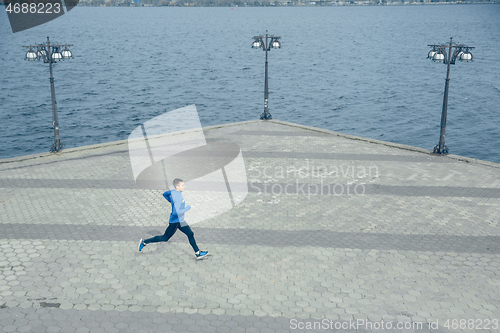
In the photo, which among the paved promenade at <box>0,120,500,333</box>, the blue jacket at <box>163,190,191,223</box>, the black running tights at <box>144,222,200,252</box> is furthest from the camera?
the black running tights at <box>144,222,200,252</box>

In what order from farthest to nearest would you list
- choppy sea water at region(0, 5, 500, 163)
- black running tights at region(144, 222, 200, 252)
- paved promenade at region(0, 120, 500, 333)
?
choppy sea water at region(0, 5, 500, 163) → black running tights at region(144, 222, 200, 252) → paved promenade at region(0, 120, 500, 333)

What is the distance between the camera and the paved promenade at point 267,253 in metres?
8.41

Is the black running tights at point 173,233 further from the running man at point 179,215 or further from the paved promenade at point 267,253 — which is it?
the paved promenade at point 267,253

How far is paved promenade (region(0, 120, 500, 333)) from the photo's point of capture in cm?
841

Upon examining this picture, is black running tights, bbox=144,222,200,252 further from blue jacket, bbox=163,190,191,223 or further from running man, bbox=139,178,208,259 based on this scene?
blue jacket, bbox=163,190,191,223

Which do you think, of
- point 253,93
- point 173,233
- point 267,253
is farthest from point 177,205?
point 253,93

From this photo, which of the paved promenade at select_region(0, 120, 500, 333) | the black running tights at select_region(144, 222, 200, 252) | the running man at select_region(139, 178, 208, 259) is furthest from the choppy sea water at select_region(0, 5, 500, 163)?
the running man at select_region(139, 178, 208, 259)

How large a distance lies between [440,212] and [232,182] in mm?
6295

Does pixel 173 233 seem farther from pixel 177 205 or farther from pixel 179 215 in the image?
pixel 177 205

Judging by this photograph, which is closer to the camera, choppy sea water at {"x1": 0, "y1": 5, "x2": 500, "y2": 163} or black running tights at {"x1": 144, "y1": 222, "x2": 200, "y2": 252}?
black running tights at {"x1": 144, "y1": 222, "x2": 200, "y2": 252}

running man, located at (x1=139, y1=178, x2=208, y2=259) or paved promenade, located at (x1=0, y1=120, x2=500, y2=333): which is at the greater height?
running man, located at (x1=139, y1=178, x2=208, y2=259)

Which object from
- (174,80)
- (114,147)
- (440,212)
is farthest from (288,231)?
(174,80)

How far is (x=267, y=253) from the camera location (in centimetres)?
1076

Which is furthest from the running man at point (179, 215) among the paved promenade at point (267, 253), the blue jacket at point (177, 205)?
the paved promenade at point (267, 253)
